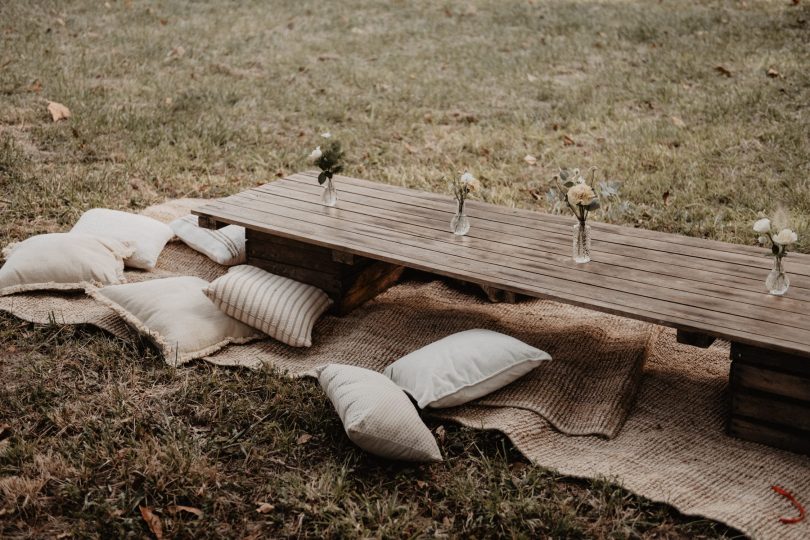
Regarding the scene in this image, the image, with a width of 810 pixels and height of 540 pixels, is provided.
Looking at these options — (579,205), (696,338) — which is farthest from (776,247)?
(579,205)

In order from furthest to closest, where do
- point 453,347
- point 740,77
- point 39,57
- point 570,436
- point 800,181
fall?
point 39,57, point 740,77, point 800,181, point 453,347, point 570,436

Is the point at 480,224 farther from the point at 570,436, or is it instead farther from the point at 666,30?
the point at 666,30

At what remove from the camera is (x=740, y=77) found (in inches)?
294

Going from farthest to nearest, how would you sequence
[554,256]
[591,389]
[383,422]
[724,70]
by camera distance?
[724,70] → [554,256] → [591,389] → [383,422]

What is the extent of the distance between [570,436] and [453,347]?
0.60 metres

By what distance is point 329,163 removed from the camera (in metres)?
4.08

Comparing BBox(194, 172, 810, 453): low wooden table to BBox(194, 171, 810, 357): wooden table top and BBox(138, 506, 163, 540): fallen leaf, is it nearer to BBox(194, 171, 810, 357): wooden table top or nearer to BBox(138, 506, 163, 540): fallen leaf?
BBox(194, 171, 810, 357): wooden table top

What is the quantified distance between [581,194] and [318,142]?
Answer: 3593mm

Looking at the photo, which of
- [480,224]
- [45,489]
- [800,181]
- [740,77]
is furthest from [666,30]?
[45,489]

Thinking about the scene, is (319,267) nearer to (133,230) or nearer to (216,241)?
(216,241)

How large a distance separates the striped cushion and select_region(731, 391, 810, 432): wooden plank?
1.88 metres

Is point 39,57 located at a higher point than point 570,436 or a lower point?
higher

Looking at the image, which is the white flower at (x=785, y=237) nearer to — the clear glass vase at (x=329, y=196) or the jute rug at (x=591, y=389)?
the jute rug at (x=591, y=389)

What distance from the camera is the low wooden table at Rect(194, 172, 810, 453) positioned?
2.95 m
